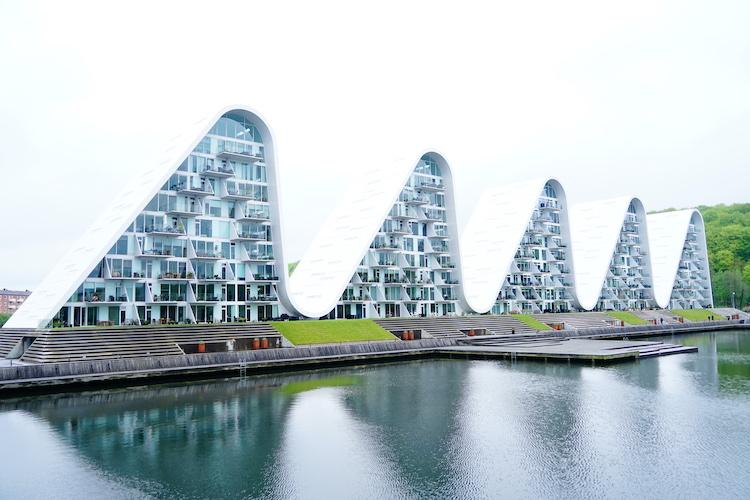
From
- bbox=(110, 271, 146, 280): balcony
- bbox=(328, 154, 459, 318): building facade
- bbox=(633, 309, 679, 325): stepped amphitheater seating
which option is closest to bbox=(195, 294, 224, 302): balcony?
bbox=(110, 271, 146, 280): balcony

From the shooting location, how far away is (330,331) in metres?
54.3

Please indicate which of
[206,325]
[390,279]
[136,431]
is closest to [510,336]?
[390,279]

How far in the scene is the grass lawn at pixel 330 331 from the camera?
51.8 metres

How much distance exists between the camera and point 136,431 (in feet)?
84.2

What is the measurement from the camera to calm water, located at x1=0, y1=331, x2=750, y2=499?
18734 mm

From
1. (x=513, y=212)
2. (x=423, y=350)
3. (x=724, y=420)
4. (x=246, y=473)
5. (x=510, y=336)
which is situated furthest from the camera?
(x=513, y=212)

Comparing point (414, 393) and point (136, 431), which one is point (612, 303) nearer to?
point (414, 393)

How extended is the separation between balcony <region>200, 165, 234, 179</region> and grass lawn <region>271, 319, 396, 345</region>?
1333 cm

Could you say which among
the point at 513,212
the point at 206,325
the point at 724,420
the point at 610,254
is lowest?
the point at 724,420

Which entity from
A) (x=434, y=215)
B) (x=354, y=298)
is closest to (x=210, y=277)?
(x=354, y=298)

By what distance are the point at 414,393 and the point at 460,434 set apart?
9873 millimetres

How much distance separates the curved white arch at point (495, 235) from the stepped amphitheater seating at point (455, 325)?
9.77ft

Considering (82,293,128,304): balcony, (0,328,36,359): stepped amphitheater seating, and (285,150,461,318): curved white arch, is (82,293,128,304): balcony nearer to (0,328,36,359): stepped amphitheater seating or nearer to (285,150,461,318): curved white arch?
(0,328,36,359): stepped amphitheater seating

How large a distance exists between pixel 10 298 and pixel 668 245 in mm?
135529
